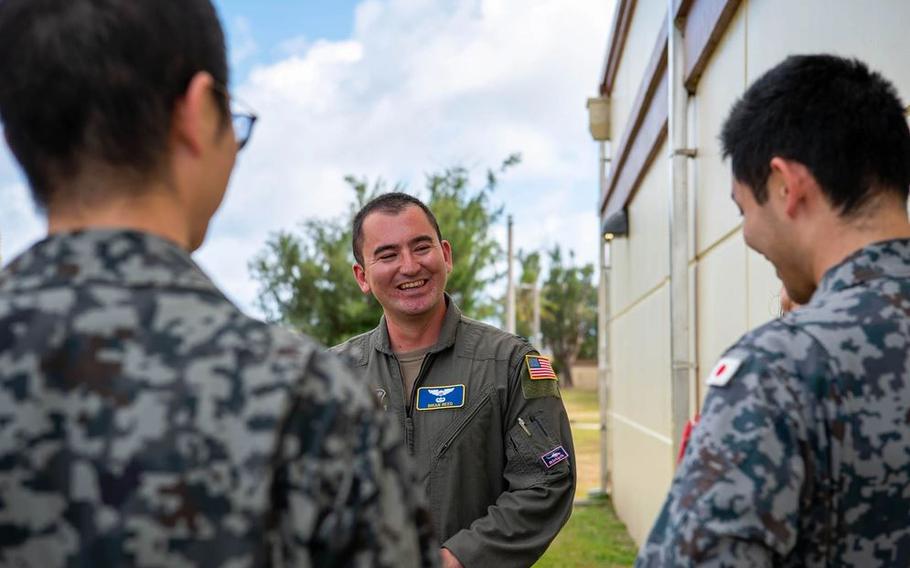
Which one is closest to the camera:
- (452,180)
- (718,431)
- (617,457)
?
(718,431)

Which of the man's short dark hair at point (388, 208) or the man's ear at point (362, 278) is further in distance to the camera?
the man's ear at point (362, 278)

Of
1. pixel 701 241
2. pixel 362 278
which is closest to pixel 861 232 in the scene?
pixel 362 278

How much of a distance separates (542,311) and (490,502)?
51.9m

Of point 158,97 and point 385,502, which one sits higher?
point 158,97

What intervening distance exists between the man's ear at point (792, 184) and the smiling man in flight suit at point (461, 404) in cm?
155

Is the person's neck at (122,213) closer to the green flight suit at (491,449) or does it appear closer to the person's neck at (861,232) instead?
the person's neck at (861,232)

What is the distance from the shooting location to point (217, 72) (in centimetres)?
123

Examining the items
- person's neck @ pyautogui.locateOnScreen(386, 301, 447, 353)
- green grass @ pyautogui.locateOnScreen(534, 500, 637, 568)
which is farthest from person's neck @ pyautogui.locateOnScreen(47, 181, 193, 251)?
green grass @ pyautogui.locateOnScreen(534, 500, 637, 568)

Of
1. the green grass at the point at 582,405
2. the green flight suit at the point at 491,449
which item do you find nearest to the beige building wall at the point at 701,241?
the green flight suit at the point at 491,449

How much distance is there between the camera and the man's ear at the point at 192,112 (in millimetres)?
1188

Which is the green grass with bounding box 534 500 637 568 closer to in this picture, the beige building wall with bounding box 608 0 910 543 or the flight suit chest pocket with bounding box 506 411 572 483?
the beige building wall with bounding box 608 0 910 543

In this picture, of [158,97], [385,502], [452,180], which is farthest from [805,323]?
[452,180]

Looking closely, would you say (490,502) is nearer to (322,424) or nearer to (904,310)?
(904,310)

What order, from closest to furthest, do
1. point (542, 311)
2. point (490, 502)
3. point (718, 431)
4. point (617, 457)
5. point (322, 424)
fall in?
point (322, 424), point (718, 431), point (490, 502), point (617, 457), point (542, 311)
